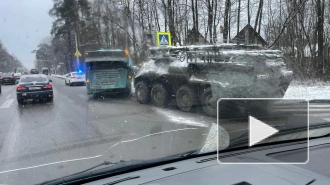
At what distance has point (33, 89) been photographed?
1405 centimetres

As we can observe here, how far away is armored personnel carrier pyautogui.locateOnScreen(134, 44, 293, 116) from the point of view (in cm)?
833

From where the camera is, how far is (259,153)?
8.64 feet

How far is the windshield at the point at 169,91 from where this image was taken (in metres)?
4.03

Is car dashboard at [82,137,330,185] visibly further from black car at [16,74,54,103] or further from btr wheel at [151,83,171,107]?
black car at [16,74,54,103]

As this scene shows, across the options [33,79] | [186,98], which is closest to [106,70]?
[33,79]

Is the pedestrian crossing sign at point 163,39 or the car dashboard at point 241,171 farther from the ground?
the pedestrian crossing sign at point 163,39

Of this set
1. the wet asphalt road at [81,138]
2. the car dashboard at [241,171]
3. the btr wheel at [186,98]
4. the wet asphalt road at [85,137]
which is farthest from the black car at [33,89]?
the car dashboard at [241,171]

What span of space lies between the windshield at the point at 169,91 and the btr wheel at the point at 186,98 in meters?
0.04

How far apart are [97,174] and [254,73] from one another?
6745 mm

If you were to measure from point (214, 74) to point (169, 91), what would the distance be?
243 centimetres

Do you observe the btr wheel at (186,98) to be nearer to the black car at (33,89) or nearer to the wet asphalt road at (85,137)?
the wet asphalt road at (85,137)

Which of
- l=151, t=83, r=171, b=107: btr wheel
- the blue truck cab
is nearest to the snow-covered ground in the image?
l=151, t=83, r=171, b=107: btr wheel

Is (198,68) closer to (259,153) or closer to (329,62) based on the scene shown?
(259,153)

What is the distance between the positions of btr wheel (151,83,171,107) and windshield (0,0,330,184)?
0.04 metres
